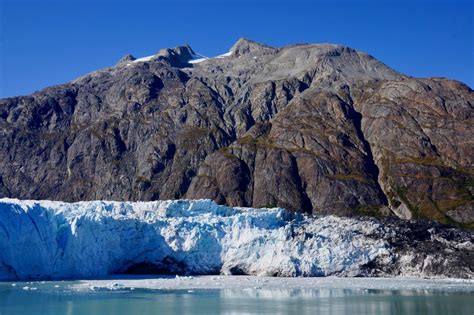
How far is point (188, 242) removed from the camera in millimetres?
59625

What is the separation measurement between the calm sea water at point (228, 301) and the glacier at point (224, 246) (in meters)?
6.16

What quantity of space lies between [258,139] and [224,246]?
70462mm

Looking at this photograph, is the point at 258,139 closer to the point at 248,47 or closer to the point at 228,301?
the point at 248,47

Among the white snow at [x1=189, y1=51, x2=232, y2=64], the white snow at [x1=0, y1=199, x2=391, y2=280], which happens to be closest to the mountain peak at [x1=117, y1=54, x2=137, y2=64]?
the white snow at [x1=189, y1=51, x2=232, y2=64]

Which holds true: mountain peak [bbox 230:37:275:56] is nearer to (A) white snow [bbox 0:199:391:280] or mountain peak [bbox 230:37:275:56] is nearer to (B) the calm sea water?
(A) white snow [bbox 0:199:391:280]

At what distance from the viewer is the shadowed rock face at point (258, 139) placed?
11444 cm

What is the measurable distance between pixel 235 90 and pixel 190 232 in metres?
100.0

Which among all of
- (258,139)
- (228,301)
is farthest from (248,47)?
(228,301)

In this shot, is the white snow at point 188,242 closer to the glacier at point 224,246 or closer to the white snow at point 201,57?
the glacier at point 224,246

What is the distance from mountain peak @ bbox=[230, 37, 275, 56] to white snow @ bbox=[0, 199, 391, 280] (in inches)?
4967

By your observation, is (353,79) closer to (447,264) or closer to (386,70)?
(386,70)

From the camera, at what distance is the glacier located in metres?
55.6

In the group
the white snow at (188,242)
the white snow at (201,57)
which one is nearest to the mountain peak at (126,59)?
the white snow at (201,57)

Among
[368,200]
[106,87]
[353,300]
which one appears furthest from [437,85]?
[353,300]
